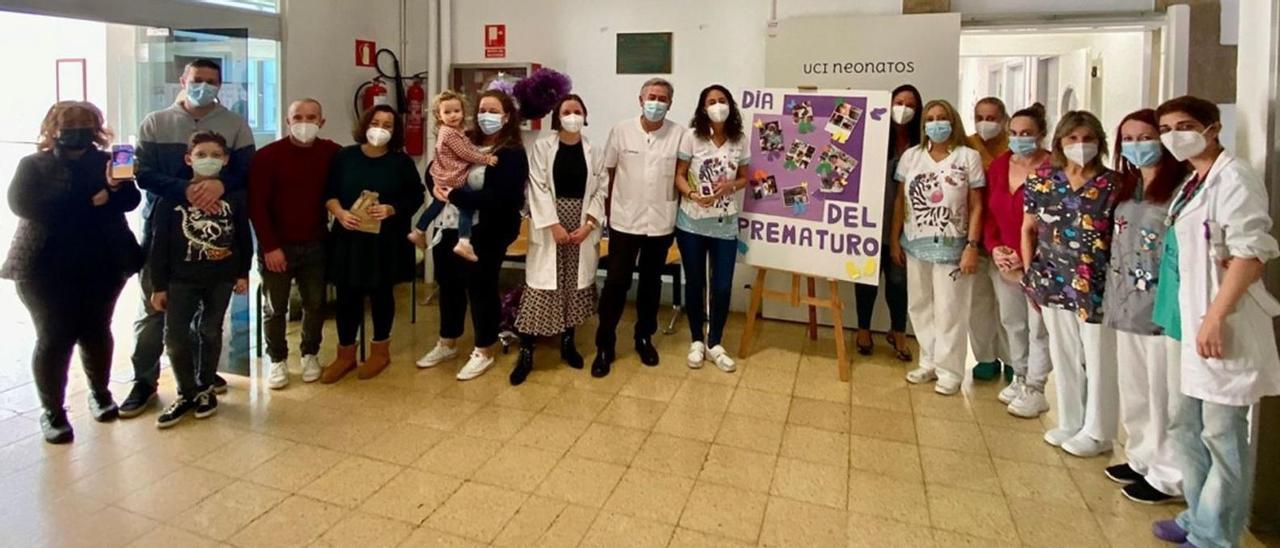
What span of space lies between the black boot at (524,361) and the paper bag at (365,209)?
3.04ft

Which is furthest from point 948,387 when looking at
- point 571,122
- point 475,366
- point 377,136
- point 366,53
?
point 366,53

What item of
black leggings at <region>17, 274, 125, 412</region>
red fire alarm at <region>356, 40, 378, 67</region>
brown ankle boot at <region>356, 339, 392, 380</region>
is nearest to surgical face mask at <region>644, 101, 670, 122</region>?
brown ankle boot at <region>356, 339, 392, 380</region>

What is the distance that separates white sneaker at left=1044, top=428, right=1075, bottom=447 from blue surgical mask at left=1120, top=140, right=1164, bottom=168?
48.1 inches

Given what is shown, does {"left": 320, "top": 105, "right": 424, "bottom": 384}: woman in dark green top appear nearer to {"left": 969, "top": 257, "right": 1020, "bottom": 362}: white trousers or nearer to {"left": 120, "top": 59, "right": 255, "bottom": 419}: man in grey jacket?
{"left": 120, "top": 59, "right": 255, "bottom": 419}: man in grey jacket

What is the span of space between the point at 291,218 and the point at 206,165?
0.46 metres

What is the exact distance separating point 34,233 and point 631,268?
98.0 inches

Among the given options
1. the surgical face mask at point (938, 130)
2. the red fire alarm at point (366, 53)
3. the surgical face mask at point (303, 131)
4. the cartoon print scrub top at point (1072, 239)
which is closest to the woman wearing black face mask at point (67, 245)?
the surgical face mask at point (303, 131)

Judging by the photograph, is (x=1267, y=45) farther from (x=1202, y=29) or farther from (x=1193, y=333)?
(x=1202, y=29)

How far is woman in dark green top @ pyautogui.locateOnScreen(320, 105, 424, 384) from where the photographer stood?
3643 mm

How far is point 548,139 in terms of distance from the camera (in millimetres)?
3834

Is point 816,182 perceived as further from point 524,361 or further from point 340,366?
point 340,366

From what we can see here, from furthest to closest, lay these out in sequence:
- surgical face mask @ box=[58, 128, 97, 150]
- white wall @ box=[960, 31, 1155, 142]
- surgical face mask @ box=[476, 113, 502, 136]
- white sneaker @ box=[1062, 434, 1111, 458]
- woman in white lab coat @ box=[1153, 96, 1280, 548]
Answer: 1. white wall @ box=[960, 31, 1155, 142]
2. surgical face mask @ box=[476, 113, 502, 136]
3. white sneaker @ box=[1062, 434, 1111, 458]
4. surgical face mask @ box=[58, 128, 97, 150]
5. woman in white lab coat @ box=[1153, 96, 1280, 548]

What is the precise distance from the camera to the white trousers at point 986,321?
3.82 m

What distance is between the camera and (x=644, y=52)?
540cm
